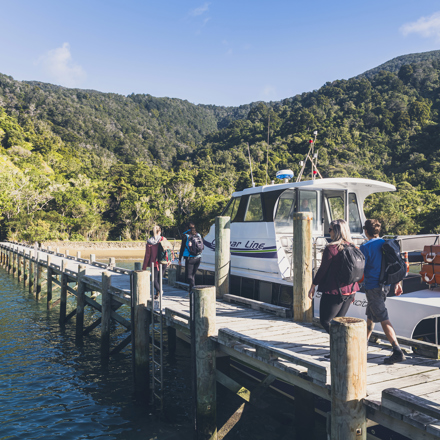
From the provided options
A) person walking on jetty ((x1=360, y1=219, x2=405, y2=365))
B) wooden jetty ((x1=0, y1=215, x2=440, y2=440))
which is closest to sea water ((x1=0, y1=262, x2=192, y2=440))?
wooden jetty ((x1=0, y1=215, x2=440, y2=440))

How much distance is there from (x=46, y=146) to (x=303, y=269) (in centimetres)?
7839

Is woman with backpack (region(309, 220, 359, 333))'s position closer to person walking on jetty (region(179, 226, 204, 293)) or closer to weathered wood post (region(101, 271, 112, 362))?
person walking on jetty (region(179, 226, 204, 293))

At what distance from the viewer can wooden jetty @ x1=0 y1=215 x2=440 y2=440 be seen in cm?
372

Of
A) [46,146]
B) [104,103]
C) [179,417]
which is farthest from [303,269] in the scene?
[104,103]

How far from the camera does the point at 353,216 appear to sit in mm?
9477

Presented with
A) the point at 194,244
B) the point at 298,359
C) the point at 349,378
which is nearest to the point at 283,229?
the point at 194,244

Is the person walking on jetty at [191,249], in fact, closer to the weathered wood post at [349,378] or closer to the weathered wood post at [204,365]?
the weathered wood post at [204,365]

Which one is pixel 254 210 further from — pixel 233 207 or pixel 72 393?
pixel 72 393

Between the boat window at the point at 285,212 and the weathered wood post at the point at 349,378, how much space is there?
513 centimetres

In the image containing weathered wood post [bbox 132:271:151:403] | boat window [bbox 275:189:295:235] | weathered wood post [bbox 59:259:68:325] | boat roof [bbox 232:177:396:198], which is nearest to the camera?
weathered wood post [bbox 132:271:151:403]

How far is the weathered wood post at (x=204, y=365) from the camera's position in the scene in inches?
236

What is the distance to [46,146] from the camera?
7506cm

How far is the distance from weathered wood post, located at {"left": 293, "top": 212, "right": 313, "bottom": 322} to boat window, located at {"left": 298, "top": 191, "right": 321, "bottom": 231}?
2150mm

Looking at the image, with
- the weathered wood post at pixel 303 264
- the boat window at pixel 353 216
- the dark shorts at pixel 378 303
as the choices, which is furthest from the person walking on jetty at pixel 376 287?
the boat window at pixel 353 216
